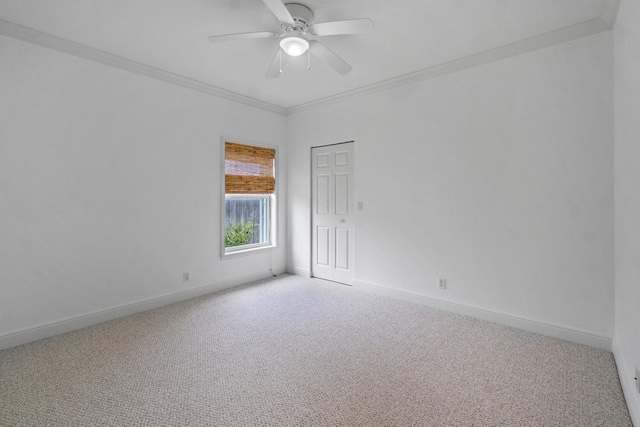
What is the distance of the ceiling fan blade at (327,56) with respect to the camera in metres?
2.62

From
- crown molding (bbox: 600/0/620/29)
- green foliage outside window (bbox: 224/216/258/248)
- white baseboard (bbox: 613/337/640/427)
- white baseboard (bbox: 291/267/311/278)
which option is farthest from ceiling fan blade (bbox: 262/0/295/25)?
white baseboard (bbox: 291/267/311/278)

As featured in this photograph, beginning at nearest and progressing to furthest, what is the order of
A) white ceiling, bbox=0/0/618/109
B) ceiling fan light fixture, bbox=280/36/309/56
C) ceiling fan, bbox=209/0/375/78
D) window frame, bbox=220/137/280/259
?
ceiling fan, bbox=209/0/375/78, white ceiling, bbox=0/0/618/109, ceiling fan light fixture, bbox=280/36/309/56, window frame, bbox=220/137/280/259

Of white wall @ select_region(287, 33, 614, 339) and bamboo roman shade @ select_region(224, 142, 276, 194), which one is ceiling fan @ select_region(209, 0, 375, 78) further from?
bamboo roman shade @ select_region(224, 142, 276, 194)

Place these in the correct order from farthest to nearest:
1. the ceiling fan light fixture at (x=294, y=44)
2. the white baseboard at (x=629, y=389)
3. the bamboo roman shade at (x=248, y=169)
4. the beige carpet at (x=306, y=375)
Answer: the bamboo roman shade at (x=248, y=169) < the ceiling fan light fixture at (x=294, y=44) < the beige carpet at (x=306, y=375) < the white baseboard at (x=629, y=389)

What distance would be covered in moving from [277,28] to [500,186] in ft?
8.46

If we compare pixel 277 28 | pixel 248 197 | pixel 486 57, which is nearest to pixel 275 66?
pixel 277 28

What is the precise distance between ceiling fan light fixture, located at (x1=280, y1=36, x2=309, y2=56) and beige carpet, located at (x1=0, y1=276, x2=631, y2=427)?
2.51 meters

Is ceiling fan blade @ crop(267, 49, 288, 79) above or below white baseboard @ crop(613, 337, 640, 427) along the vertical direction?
above

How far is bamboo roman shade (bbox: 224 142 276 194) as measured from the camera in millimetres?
4402

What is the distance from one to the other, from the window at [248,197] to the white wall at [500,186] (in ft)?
4.75

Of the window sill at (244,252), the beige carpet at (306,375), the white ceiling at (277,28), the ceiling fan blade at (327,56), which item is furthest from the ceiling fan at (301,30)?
the window sill at (244,252)

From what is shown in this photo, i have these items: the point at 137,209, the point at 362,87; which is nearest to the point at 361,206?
the point at 362,87

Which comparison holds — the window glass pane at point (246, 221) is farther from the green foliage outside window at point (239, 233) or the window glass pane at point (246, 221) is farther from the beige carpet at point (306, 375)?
the beige carpet at point (306, 375)

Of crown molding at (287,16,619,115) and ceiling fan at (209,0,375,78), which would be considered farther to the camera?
crown molding at (287,16,619,115)
